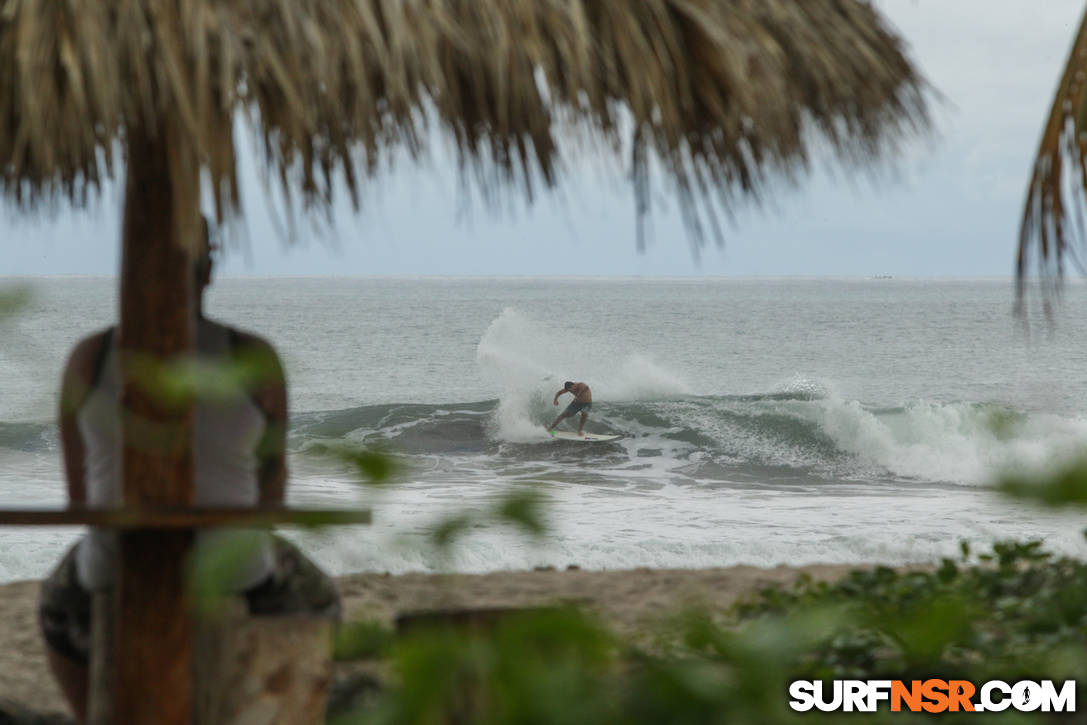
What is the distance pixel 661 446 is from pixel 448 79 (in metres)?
16.7

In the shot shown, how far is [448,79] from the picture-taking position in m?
2.00

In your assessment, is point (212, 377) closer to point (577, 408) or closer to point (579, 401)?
point (579, 401)

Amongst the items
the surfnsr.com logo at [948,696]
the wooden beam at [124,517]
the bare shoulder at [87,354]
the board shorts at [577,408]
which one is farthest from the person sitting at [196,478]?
the board shorts at [577,408]

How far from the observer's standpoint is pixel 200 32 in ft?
5.79

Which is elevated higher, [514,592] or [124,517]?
[124,517]

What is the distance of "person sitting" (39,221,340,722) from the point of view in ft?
8.07

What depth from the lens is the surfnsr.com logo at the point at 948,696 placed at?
5.38 ft

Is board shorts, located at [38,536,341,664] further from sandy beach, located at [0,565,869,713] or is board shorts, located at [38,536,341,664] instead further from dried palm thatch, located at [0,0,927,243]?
sandy beach, located at [0,565,869,713]

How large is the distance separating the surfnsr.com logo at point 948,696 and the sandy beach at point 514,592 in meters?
2.38

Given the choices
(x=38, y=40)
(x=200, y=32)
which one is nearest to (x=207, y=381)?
(x=200, y=32)

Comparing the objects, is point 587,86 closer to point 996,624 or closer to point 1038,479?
point 1038,479

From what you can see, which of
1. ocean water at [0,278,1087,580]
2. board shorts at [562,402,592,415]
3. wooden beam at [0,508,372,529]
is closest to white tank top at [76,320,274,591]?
ocean water at [0,278,1087,580]

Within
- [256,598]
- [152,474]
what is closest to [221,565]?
[152,474]

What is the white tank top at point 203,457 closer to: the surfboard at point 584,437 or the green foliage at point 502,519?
the green foliage at point 502,519
